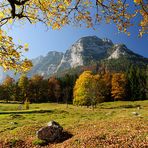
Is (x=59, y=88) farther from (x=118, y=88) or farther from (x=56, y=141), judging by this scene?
(x=56, y=141)

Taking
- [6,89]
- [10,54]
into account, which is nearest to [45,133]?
[10,54]

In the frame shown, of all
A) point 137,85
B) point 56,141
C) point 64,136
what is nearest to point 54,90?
point 137,85

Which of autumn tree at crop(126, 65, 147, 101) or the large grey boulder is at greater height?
autumn tree at crop(126, 65, 147, 101)

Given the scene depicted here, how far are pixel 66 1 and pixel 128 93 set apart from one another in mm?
130629

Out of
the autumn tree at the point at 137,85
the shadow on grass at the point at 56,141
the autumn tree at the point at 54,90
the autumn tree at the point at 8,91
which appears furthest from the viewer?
the autumn tree at the point at 54,90

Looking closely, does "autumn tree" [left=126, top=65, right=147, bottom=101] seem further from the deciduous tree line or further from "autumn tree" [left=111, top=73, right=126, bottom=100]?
"autumn tree" [left=111, top=73, right=126, bottom=100]

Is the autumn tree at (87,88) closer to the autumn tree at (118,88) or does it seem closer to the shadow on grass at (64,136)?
the autumn tree at (118,88)

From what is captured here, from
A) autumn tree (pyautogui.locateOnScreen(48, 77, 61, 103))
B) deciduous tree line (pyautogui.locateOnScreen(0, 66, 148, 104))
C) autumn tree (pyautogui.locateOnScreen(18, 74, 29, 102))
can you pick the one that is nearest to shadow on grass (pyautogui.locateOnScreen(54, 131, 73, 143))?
deciduous tree line (pyautogui.locateOnScreen(0, 66, 148, 104))

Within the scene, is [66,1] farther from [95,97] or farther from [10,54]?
[95,97]


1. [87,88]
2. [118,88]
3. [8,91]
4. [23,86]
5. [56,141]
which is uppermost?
[23,86]

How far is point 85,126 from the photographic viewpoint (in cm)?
3288

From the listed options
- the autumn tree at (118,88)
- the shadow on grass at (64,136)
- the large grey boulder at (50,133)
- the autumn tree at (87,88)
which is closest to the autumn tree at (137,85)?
the autumn tree at (118,88)

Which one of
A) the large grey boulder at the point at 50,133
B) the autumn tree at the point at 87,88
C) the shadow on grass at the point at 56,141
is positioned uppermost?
the autumn tree at the point at 87,88

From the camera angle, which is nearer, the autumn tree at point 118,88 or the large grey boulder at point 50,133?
the large grey boulder at point 50,133
